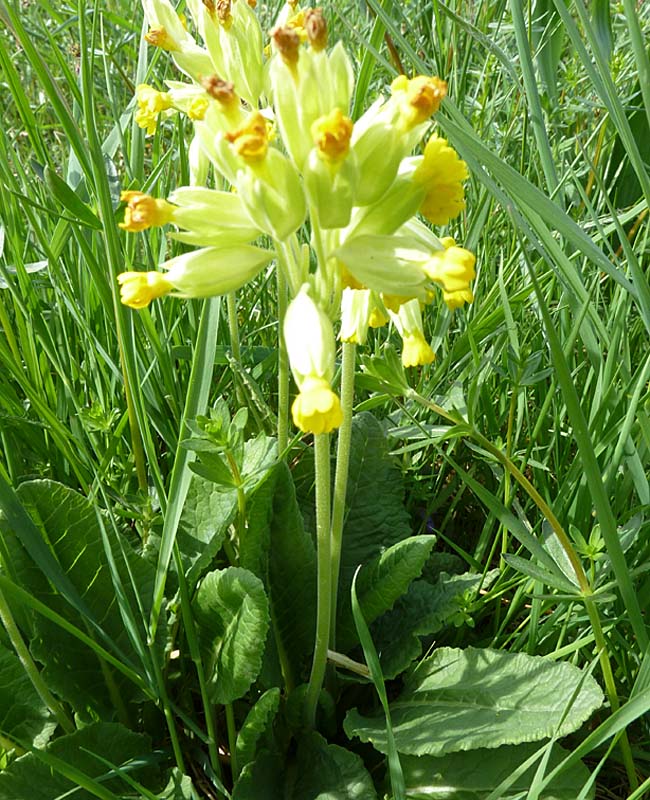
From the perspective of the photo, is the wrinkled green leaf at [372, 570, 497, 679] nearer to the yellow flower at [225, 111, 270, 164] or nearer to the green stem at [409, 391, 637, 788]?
the green stem at [409, 391, 637, 788]

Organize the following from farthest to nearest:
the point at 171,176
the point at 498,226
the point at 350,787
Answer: the point at 171,176 < the point at 498,226 < the point at 350,787

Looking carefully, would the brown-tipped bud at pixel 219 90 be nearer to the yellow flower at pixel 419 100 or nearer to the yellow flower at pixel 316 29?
the yellow flower at pixel 316 29

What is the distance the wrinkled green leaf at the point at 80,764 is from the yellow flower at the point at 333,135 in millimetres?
1150

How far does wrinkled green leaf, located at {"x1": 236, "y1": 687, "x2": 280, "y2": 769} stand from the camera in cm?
164

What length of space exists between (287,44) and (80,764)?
4.59 feet

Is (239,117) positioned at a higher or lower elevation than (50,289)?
higher

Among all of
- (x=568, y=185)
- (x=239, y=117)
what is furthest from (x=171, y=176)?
(x=239, y=117)

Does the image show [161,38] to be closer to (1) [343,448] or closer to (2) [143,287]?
(2) [143,287]

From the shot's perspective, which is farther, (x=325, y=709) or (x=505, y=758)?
(x=325, y=709)

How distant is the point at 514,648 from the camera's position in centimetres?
187

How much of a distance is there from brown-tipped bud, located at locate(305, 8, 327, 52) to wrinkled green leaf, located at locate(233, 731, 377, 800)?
52.9 inches

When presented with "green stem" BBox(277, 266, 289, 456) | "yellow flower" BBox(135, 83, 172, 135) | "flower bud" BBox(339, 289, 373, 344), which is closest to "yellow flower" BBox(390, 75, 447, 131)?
"flower bud" BBox(339, 289, 373, 344)

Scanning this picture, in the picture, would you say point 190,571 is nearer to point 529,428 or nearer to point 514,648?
point 514,648

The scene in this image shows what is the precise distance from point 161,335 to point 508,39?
2095 millimetres
